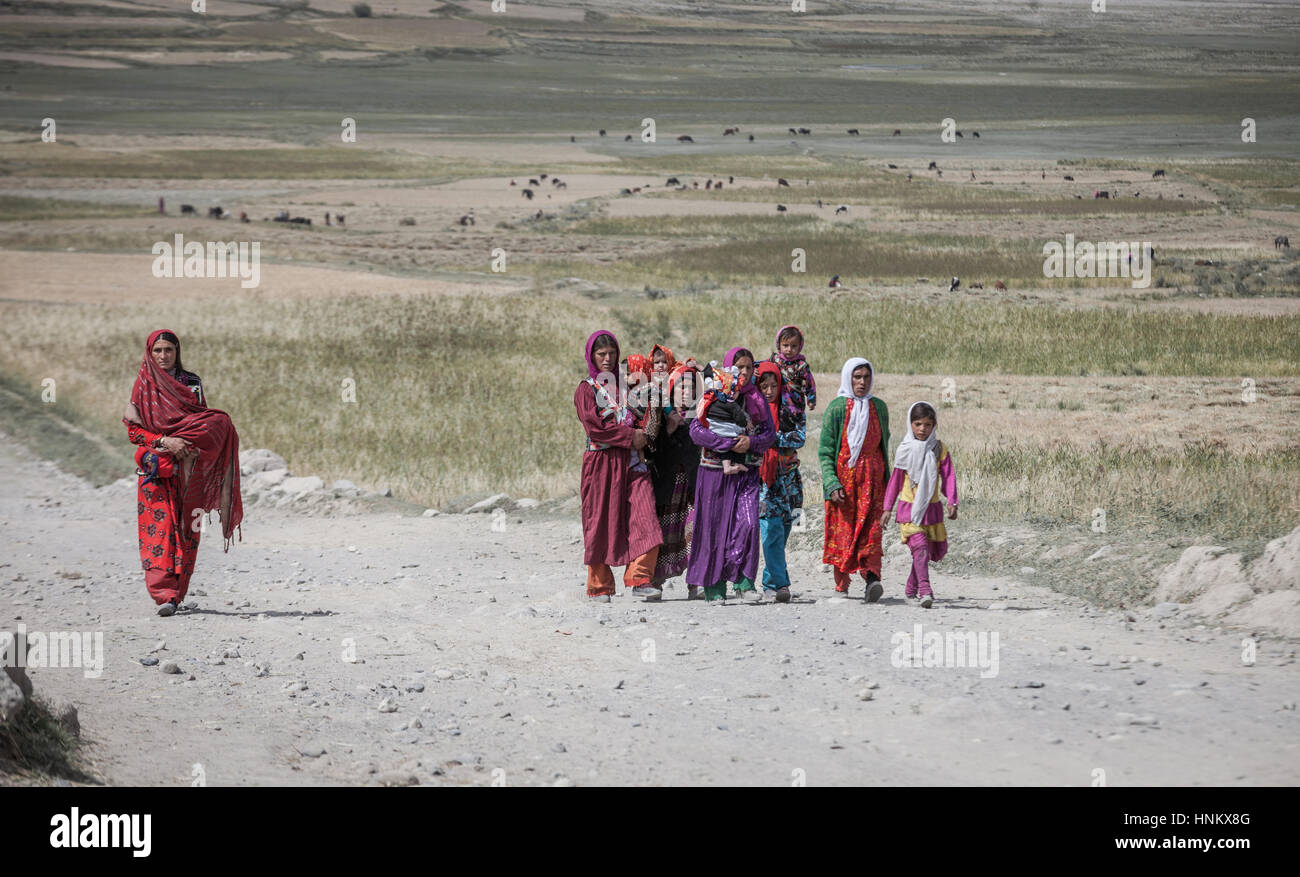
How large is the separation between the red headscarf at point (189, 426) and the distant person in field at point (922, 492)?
15.4 ft

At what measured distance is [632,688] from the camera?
8227 millimetres

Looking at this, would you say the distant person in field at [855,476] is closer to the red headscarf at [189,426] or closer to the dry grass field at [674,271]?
the dry grass field at [674,271]

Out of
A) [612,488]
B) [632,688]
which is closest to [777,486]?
[612,488]

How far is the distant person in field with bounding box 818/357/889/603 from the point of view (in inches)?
415

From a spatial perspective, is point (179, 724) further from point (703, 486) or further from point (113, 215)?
point (113, 215)

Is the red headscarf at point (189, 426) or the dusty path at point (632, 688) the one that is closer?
the dusty path at point (632, 688)

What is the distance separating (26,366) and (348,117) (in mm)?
101534

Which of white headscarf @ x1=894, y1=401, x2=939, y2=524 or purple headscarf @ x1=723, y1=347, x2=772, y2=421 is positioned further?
purple headscarf @ x1=723, y1=347, x2=772, y2=421

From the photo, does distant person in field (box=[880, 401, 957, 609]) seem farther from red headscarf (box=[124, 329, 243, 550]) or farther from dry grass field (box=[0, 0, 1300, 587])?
red headscarf (box=[124, 329, 243, 550])

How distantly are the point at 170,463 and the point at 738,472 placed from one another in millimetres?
3981

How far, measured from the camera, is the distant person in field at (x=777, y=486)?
419 inches
